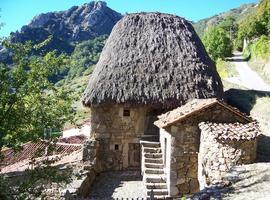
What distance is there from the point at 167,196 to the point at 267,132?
17.2 feet

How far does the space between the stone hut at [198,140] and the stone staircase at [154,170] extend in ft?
0.88

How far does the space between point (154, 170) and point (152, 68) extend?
205 inches

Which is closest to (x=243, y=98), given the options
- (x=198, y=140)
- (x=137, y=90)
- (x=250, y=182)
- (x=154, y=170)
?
(x=137, y=90)

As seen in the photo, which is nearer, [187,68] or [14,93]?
[14,93]

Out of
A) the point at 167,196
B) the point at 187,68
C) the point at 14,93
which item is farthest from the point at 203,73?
the point at 14,93

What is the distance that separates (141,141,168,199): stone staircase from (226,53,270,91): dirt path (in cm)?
1129

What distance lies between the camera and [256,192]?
988cm

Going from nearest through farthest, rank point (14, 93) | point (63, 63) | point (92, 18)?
point (14, 93)
point (63, 63)
point (92, 18)

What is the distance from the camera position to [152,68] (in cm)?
1916

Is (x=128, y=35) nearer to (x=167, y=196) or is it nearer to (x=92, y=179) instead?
(x=92, y=179)

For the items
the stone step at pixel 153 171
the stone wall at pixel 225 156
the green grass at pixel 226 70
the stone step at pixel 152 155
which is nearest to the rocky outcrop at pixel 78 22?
the green grass at pixel 226 70

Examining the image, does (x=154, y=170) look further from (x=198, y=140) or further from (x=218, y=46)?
(x=218, y=46)

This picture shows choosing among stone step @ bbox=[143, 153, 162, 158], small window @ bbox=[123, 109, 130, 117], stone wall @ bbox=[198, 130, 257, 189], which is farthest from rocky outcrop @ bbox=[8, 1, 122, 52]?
stone wall @ bbox=[198, 130, 257, 189]

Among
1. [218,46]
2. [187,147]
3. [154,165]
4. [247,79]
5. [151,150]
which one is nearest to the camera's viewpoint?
[187,147]
